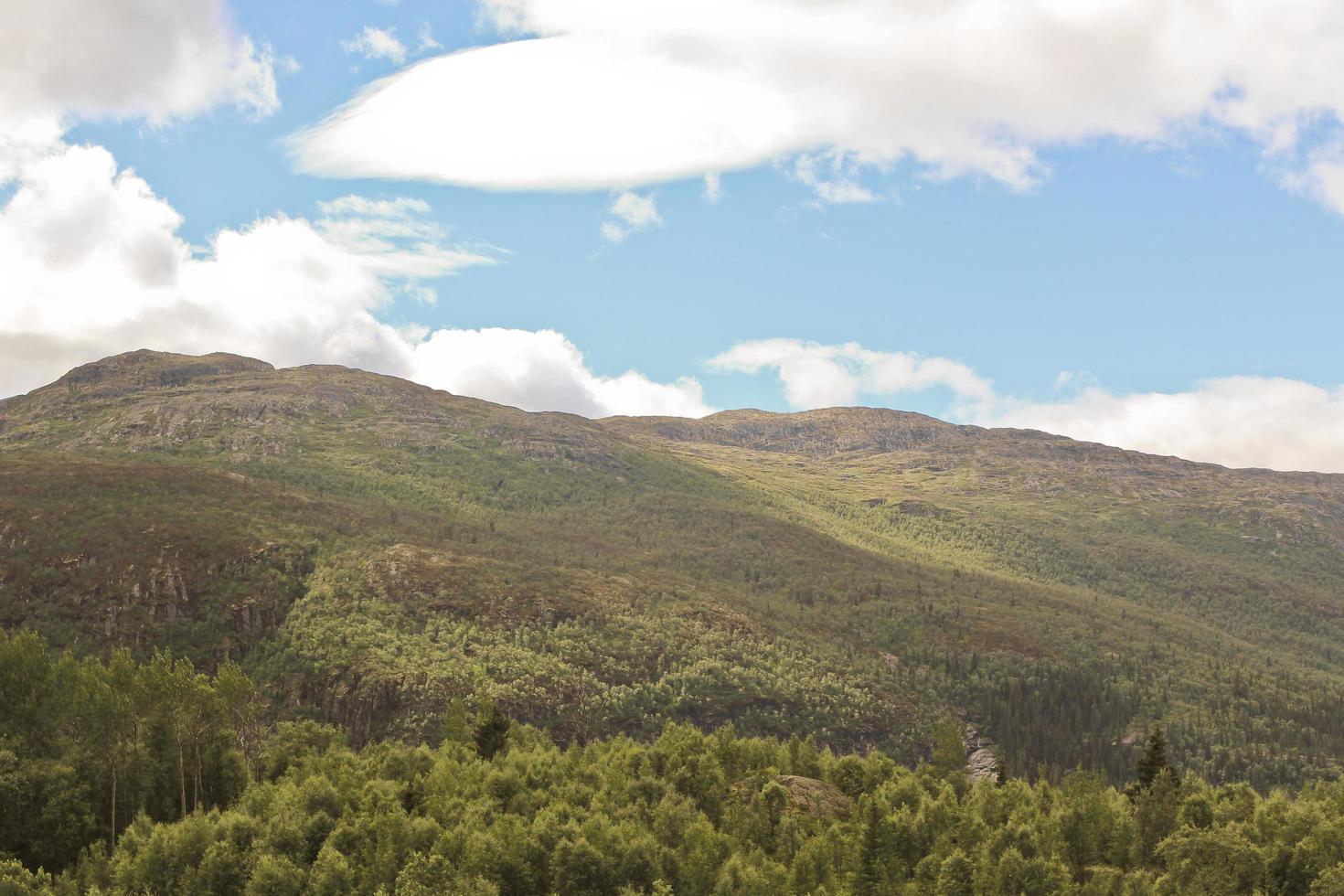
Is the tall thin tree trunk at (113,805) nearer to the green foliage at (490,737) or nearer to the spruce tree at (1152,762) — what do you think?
the green foliage at (490,737)

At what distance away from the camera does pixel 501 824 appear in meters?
106

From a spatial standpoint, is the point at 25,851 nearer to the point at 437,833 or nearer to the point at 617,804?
the point at 437,833

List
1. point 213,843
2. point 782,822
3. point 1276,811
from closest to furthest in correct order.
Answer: point 213,843 < point 782,822 < point 1276,811

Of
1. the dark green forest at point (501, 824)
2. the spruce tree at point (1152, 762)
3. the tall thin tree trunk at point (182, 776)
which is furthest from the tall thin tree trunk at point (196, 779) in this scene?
the spruce tree at point (1152, 762)

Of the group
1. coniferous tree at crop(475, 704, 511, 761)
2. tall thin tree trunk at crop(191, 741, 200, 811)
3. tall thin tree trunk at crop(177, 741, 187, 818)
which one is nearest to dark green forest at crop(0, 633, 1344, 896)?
tall thin tree trunk at crop(191, 741, 200, 811)

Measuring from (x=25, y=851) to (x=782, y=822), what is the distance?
82815 mm

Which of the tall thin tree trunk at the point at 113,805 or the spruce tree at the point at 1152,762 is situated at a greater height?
the spruce tree at the point at 1152,762

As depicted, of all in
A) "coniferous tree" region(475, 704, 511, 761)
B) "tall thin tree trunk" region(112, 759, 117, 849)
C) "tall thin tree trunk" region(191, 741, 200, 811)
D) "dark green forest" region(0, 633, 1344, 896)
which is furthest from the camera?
"coniferous tree" region(475, 704, 511, 761)

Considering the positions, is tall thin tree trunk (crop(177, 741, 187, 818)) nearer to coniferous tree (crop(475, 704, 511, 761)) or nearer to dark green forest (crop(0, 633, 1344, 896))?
dark green forest (crop(0, 633, 1344, 896))

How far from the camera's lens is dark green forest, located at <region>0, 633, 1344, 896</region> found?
96.7 m

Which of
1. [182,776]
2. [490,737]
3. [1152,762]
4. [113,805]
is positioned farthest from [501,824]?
[1152,762]

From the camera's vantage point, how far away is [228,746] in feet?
392

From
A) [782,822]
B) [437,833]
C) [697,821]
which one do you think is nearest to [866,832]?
[782,822]

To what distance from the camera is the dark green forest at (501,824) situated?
317 ft
